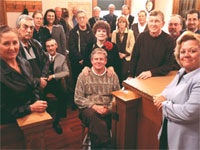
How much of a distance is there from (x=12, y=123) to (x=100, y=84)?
1.02m

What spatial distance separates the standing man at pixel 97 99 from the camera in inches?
79.6

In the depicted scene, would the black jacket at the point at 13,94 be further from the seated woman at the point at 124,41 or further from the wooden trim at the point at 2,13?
the wooden trim at the point at 2,13

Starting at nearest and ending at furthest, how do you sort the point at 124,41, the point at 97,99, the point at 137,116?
the point at 137,116 → the point at 97,99 → the point at 124,41

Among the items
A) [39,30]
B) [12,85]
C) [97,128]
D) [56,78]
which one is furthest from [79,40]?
[12,85]

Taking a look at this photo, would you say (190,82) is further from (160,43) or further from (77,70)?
(77,70)

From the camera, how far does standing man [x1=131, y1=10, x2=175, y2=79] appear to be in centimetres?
229

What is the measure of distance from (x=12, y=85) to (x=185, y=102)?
1.25 m

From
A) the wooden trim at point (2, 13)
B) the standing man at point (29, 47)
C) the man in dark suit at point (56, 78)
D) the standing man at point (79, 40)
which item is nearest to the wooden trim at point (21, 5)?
the wooden trim at point (2, 13)

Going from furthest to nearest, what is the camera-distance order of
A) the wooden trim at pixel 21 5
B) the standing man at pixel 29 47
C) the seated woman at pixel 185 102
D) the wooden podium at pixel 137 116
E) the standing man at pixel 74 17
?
the standing man at pixel 74 17 → the wooden trim at pixel 21 5 → the standing man at pixel 29 47 → the wooden podium at pixel 137 116 → the seated woman at pixel 185 102

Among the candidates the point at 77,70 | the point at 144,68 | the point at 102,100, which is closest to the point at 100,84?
the point at 102,100

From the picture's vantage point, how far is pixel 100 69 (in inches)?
87.4

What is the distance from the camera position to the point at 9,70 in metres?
1.50

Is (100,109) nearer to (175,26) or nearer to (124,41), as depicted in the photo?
(124,41)

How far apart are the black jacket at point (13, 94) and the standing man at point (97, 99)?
679 mm
